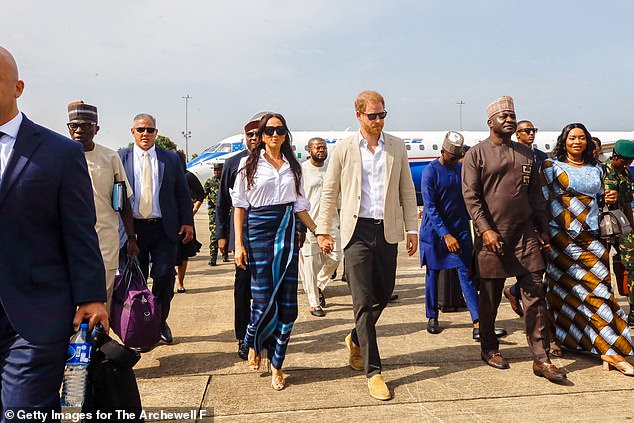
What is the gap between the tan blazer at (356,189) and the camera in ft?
13.5

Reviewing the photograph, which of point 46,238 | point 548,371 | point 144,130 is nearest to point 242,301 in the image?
point 144,130

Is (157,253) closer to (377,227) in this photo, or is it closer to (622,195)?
(377,227)

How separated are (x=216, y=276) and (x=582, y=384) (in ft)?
20.6

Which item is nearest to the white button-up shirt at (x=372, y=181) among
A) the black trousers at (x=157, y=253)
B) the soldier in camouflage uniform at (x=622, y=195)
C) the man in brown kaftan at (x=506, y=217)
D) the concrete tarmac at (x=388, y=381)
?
the man in brown kaftan at (x=506, y=217)

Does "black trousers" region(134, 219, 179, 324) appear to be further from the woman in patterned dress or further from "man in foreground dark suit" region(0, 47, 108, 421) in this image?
the woman in patterned dress

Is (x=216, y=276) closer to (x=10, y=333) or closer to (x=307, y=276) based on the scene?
(x=307, y=276)

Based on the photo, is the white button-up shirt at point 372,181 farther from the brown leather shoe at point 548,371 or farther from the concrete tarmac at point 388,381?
the brown leather shoe at point 548,371

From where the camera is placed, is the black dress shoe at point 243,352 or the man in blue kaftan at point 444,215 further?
the man in blue kaftan at point 444,215

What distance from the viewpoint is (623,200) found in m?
5.63

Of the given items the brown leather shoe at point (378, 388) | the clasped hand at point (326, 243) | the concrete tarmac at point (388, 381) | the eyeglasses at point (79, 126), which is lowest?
the concrete tarmac at point (388, 381)

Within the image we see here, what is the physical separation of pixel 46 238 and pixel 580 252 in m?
3.96

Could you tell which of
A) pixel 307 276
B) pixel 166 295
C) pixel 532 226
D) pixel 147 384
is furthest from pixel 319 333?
pixel 532 226

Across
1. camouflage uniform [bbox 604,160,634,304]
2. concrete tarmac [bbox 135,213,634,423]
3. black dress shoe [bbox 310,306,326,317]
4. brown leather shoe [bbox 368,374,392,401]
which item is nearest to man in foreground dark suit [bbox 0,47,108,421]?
concrete tarmac [bbox 135,213,634,423]

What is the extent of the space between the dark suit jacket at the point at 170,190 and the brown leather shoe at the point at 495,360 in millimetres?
2915
